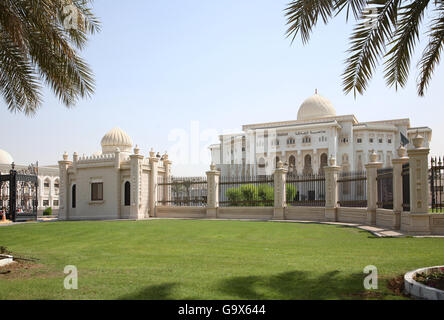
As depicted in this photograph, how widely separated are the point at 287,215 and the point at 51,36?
1436cm

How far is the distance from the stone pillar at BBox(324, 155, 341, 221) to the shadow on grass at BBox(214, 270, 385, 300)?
11.8 meters

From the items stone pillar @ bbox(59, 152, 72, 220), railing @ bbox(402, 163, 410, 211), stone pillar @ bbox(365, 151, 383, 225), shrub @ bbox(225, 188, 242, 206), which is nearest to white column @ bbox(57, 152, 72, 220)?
stone pillar @ bbox(59, 152, 72, 220)

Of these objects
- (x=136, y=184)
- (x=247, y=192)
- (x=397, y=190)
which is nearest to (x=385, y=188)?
(x=397, y=190)

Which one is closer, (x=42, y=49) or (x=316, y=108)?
(x=42, y=49)

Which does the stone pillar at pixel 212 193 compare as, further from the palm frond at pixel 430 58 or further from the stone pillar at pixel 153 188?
the palm frond at pixel 430 58

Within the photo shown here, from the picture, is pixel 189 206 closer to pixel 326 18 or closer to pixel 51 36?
pixel 51 36

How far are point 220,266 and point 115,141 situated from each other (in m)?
25.4

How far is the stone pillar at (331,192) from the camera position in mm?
17500

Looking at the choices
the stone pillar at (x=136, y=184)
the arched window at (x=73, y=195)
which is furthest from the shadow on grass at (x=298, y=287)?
the arched window at (x=73, y=195)

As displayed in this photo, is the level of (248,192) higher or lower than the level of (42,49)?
lower

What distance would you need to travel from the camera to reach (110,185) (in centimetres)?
2481

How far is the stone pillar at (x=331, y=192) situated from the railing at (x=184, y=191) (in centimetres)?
708

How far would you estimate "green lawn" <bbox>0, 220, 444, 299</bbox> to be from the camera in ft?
16.8

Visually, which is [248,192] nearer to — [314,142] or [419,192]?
[419,192]
